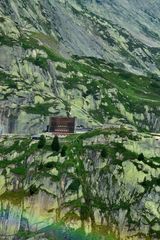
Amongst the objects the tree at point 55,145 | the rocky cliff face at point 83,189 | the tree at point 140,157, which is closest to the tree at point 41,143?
the rocky cliff face at point 83,189

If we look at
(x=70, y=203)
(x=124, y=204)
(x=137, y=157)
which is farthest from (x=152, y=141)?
(x=70, y=203)

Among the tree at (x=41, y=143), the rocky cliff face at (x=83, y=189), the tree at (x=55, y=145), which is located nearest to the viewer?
the rocky cliff face at (x=83, y=189)

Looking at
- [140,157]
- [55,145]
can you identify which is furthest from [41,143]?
[140,157]

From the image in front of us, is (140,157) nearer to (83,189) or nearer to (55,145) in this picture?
(83,189)

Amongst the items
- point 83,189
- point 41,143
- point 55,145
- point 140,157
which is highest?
point 41,143

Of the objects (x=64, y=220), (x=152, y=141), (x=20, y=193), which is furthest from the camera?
(x=152, y=141)

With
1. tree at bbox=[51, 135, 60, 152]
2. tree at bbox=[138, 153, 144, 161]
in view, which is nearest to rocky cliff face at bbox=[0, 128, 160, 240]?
tree at bbox=[138, 153, 144, 161]

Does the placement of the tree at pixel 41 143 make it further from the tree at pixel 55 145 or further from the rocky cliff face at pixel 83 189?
the tree at pixel 55 145

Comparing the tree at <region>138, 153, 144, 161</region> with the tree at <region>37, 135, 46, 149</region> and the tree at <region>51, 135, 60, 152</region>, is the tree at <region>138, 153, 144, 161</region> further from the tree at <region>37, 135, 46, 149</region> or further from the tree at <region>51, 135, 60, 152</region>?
the tree at <region>37, 135, 46, 149</region>

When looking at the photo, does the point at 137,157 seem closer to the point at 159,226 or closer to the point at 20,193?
the point at 159,226
